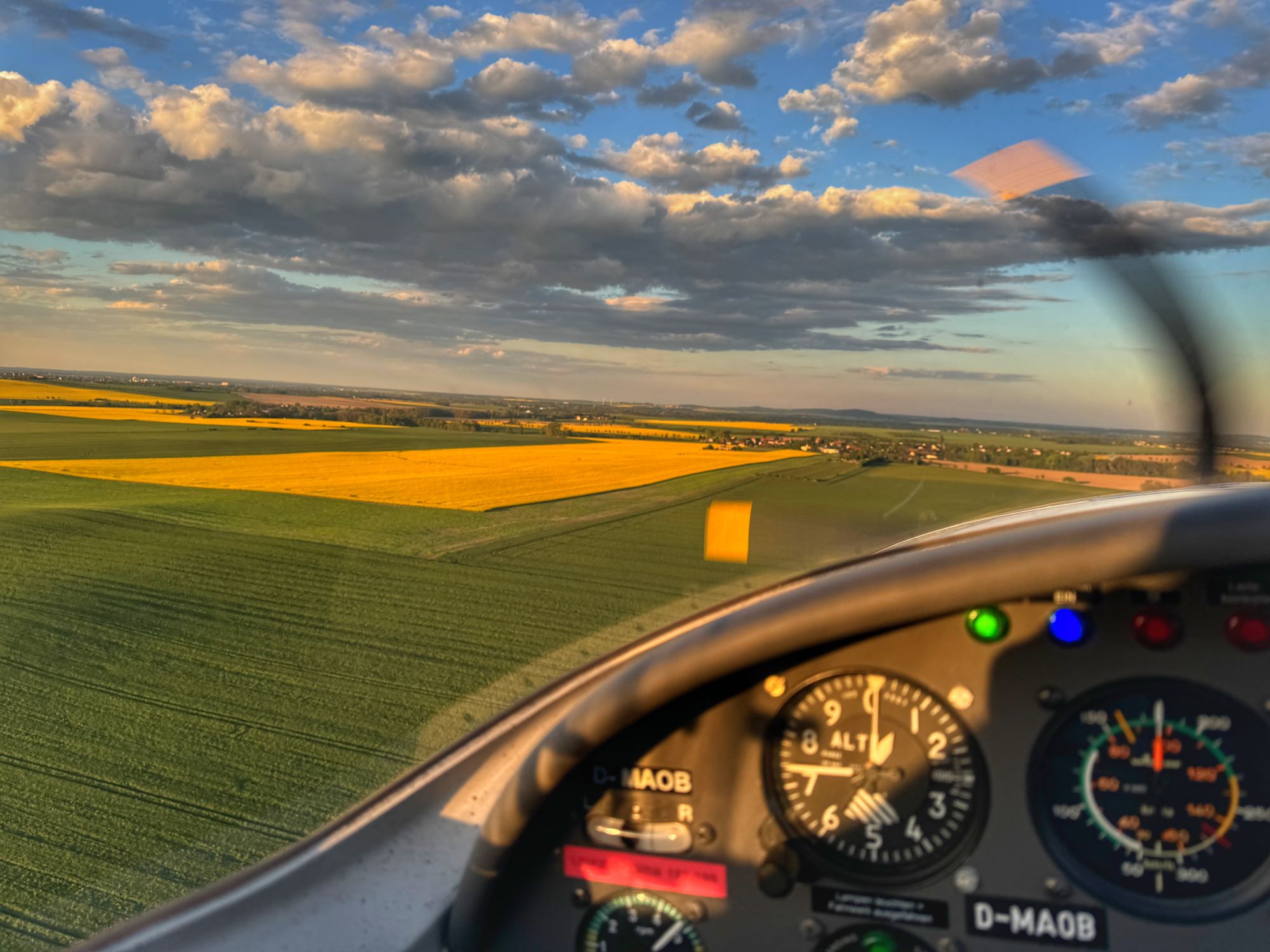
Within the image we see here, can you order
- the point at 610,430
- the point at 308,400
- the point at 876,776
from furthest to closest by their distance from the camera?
1. the point at 308,400
2. the point at 610,430
3. the point at 876,776

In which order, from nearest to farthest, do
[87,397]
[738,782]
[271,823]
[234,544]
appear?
[738,782] → [271,823] → [234,544] → [87,397]

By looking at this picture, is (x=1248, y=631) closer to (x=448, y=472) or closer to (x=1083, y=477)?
(x=1083, y=477)

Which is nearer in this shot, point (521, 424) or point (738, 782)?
point (738, 782)

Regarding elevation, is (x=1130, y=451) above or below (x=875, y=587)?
above

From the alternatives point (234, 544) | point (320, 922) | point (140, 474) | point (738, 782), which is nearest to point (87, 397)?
point (140, 474)

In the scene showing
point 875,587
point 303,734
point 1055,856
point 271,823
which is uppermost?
point 875,587

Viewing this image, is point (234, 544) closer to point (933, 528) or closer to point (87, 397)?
point (87, 397)

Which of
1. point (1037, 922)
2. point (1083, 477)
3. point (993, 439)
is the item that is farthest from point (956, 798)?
point (993, 439)

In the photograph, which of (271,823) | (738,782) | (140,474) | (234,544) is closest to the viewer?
(738,782)
